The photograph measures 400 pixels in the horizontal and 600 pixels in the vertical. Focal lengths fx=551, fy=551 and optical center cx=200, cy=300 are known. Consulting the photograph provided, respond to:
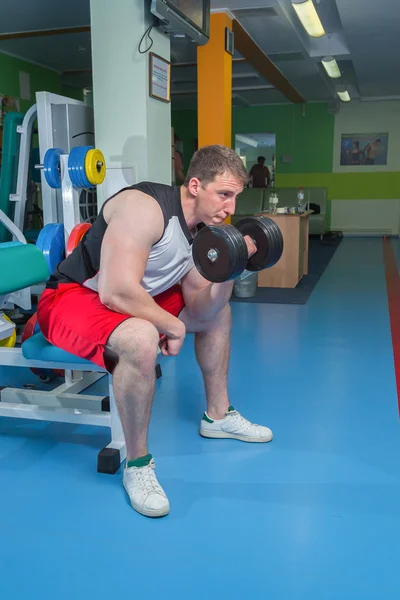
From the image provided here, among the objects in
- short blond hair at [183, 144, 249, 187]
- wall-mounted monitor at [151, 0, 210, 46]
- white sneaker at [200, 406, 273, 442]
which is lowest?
white sneaker at [200, 406, 273, 442]

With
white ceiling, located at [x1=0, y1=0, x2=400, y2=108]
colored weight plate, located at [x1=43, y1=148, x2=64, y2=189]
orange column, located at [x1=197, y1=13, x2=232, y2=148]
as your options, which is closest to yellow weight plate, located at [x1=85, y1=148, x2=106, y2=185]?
colored weight plate, located at [x1=43, y1=148, x2=64, y2=189]

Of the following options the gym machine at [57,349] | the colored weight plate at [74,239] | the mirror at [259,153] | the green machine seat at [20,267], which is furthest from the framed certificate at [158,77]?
the mirror at [259,153]

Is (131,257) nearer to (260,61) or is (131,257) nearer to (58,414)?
(58,414)

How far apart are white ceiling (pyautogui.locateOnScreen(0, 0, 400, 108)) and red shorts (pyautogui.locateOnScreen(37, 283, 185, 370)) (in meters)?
3.96

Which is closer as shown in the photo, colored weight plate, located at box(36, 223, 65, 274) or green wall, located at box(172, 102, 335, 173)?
colored weight plate, located at box(36, 223, 65, 274)

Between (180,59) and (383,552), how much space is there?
25.0 ft

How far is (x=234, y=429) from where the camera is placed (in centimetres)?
219

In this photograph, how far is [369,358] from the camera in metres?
3.26

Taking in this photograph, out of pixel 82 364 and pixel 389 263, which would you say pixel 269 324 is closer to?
pixel 82 364

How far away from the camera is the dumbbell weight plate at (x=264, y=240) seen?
1.98m

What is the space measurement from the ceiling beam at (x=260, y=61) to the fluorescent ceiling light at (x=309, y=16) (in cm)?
68

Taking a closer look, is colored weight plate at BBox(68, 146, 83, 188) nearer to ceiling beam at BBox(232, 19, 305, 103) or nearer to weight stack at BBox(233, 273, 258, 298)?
weight stack at BBox(233, 273, 258, 298)

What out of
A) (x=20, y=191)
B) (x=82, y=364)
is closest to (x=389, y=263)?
(x=20, y=191)

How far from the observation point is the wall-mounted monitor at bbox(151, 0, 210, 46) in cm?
302
